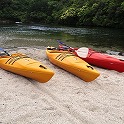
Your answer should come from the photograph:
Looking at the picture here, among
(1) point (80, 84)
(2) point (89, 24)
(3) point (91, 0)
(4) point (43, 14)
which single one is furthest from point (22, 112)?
(4) point (43, 14)

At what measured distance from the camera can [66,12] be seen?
36500mm

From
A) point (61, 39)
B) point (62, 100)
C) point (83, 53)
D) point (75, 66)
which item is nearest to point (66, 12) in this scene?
point (61, 39)

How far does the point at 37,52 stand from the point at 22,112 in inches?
200

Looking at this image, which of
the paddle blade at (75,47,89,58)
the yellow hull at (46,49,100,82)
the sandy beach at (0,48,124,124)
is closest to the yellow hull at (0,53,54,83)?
the sandy beach at (0,48,124,124)

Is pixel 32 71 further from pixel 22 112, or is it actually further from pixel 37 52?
pixel 37 52

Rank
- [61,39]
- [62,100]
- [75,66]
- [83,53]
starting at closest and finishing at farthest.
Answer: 1. [62,100]
2. [75,66]
3. [83,53]
4. [61,39]

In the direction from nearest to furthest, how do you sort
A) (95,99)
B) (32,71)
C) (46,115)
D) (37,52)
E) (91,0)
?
(46,115) < (95,99) < (32,71) < (37,52) < (91,0)

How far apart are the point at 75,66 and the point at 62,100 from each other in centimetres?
148

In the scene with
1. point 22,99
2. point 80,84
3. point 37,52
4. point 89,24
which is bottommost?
point 89,24

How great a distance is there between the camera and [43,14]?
41.6 metres

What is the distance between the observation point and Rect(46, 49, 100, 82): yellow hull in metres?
5.74

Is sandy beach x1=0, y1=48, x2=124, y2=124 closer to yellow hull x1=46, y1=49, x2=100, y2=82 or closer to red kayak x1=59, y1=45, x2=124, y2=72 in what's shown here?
yellow hull x1=46, y1=49, x2=100, y2=82

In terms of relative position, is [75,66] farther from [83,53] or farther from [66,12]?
[66,12]

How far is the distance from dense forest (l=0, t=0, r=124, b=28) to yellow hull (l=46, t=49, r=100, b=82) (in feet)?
69.8
